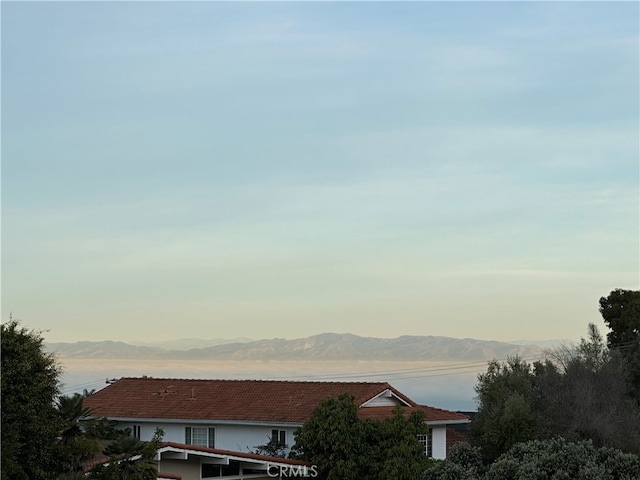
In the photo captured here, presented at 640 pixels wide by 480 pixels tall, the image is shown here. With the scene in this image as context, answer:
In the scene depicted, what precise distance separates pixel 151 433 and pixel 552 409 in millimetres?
18026

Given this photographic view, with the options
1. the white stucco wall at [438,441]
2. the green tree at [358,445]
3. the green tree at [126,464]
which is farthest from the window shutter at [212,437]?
the green tree at [126,464]

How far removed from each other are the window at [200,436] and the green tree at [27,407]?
52.3 ft

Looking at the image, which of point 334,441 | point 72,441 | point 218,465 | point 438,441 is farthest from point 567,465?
point 438,441

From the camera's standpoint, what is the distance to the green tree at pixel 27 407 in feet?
76.1

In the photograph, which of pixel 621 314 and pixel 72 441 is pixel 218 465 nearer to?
pixel 72 441

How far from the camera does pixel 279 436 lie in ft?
128

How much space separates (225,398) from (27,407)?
19.3 meters

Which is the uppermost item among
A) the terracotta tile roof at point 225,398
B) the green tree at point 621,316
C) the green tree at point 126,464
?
the green tree at point 621,316

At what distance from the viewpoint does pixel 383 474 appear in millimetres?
31438

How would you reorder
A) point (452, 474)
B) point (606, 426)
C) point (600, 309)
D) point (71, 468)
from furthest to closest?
point (600, 309)
point (606, 426)
point (452, 474)
point (71, 468)

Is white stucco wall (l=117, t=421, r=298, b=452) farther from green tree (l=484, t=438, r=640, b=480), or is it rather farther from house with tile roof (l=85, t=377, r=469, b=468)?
green tree (l=484, t=438, r=640, b=480)

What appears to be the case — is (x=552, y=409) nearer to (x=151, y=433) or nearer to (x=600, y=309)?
(x=151, y=433)

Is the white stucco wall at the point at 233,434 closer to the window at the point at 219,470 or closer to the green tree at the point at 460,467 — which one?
the window at the point at 219,470

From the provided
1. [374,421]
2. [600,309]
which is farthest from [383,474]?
[600,309]
